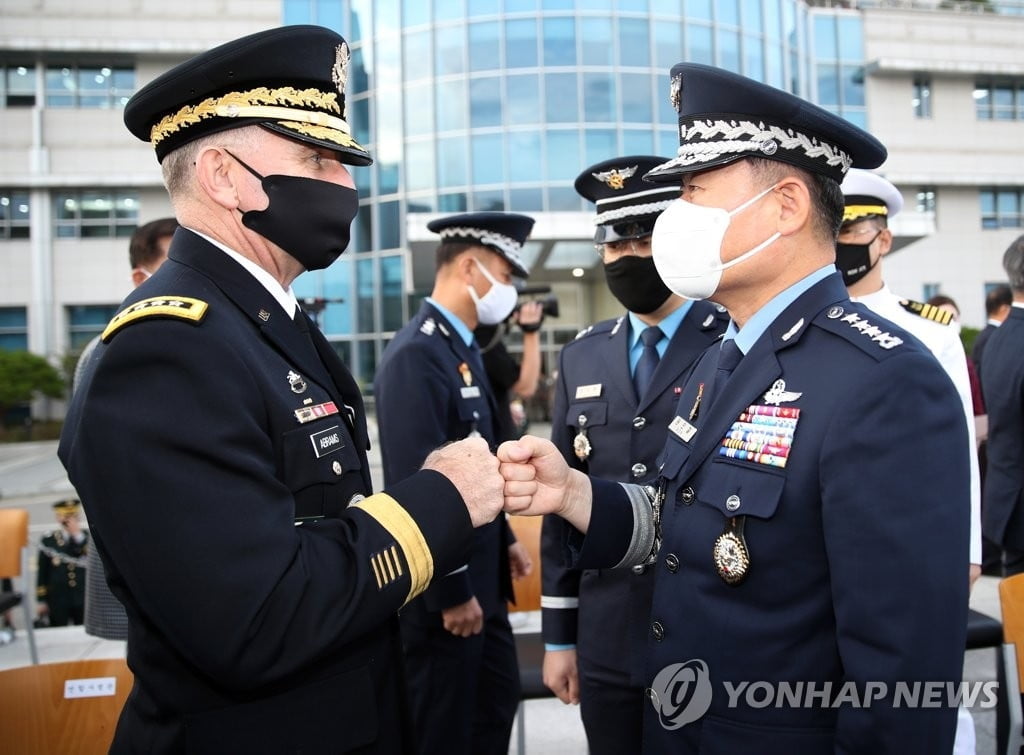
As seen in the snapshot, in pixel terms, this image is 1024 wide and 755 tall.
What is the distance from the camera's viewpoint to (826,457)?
1.32m

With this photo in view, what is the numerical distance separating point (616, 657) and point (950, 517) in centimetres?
118

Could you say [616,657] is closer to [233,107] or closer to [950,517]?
[950,517]

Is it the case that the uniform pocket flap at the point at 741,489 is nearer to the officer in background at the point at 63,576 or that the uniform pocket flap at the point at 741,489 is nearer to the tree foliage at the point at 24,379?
the officer in background at the point at 63,576

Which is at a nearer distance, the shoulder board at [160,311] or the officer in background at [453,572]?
the shoulder board at [160,311]

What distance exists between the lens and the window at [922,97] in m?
25.1

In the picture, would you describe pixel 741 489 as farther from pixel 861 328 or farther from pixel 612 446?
pixel 612 446

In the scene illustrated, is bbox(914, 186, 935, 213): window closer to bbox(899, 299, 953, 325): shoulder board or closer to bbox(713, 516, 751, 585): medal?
bbox(899, 299, 953, 325): shoulder board

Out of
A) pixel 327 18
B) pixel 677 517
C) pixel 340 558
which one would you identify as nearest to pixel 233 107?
pixel 340 558

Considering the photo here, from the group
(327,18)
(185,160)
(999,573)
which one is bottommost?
(999,573)

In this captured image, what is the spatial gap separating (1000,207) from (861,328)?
2999 cm

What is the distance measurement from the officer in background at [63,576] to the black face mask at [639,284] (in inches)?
189

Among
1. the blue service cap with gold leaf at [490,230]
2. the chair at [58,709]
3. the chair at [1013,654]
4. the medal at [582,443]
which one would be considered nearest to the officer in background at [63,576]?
the chair at [58,709]

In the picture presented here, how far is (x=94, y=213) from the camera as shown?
2262cm

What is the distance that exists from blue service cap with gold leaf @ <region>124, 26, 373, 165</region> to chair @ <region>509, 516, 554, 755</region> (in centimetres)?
212
